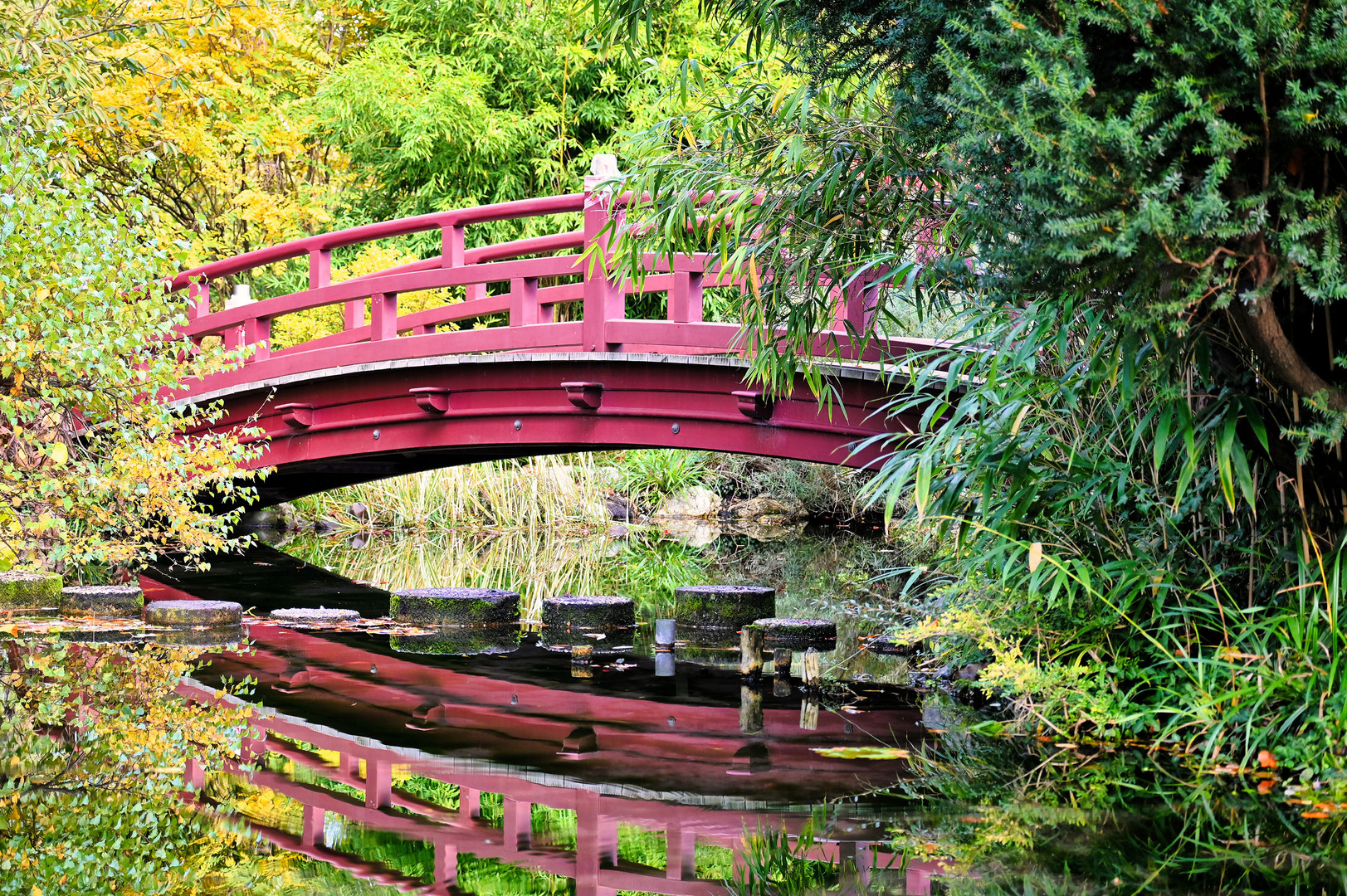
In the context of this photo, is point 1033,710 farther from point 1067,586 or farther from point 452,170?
point 452,170

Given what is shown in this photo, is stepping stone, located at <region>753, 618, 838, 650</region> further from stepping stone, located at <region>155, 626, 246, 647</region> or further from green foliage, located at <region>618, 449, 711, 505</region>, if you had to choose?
green foliage, located at <region>618, 449, 711, 505</region>

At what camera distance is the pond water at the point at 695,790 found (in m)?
2.96

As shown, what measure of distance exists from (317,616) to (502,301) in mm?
2770

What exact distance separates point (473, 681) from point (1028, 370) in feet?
7.89

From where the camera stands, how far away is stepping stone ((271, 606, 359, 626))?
22.8ft

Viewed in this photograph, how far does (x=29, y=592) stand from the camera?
700 centimetres

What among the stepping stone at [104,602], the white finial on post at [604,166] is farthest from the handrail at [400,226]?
the stepping stone at [104,602]

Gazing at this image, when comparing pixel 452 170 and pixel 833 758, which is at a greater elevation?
pixel 452 170

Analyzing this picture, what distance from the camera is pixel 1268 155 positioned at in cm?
315

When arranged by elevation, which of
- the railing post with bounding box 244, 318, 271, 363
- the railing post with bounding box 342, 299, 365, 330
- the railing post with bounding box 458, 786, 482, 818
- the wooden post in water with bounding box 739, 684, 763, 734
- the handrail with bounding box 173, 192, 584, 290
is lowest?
the railing post with bounding box 458, 786, 482, 818

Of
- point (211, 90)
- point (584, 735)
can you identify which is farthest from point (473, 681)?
point (211, 90)

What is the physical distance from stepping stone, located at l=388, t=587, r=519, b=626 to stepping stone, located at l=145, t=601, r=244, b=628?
0.84 metres

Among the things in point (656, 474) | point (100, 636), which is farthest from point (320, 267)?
point (656, 474)

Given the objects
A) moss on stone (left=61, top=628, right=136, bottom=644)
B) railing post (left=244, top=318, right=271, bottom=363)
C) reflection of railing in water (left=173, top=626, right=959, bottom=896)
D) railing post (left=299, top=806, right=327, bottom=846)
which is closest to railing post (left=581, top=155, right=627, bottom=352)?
railing post (left=244, top=318, right=271, bottom=363)
